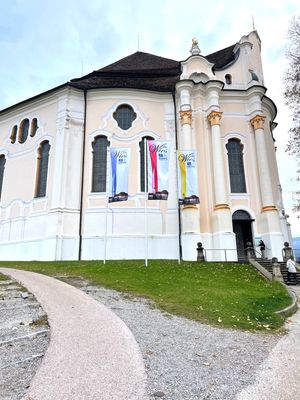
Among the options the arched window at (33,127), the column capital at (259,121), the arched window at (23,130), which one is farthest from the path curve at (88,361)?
the arched window at (23,130)

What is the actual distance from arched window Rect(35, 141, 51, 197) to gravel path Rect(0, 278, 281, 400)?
1716 centimetres

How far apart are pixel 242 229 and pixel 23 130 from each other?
64.9ft

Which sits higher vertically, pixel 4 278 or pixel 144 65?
pixel 144 65

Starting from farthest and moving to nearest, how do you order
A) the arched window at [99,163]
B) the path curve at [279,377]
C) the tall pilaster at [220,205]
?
the arched window at [99,163] → the tall pilaster at [220,205] → the path curve at [279,377]

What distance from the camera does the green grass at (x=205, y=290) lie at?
7.37 m

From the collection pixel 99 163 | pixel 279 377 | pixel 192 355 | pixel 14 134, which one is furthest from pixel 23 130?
pixel 279 377

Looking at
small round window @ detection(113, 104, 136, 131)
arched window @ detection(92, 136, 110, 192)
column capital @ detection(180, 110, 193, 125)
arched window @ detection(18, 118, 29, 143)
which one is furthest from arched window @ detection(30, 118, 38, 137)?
column capital @ detection(180, 110, 193, 125)

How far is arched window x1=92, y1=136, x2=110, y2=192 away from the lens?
2197cm

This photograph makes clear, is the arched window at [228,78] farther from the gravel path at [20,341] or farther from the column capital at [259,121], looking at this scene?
the gravel path at [20,341]

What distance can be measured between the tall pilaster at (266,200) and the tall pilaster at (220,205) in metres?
2.74

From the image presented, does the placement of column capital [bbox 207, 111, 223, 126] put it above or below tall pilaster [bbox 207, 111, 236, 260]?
above

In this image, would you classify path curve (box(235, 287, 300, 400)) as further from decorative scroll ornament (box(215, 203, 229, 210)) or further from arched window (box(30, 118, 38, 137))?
arched window (box(30, 118, 38, 137))

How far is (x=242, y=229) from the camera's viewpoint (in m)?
23.0

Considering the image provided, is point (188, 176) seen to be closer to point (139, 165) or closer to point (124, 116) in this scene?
point (139, 165)
